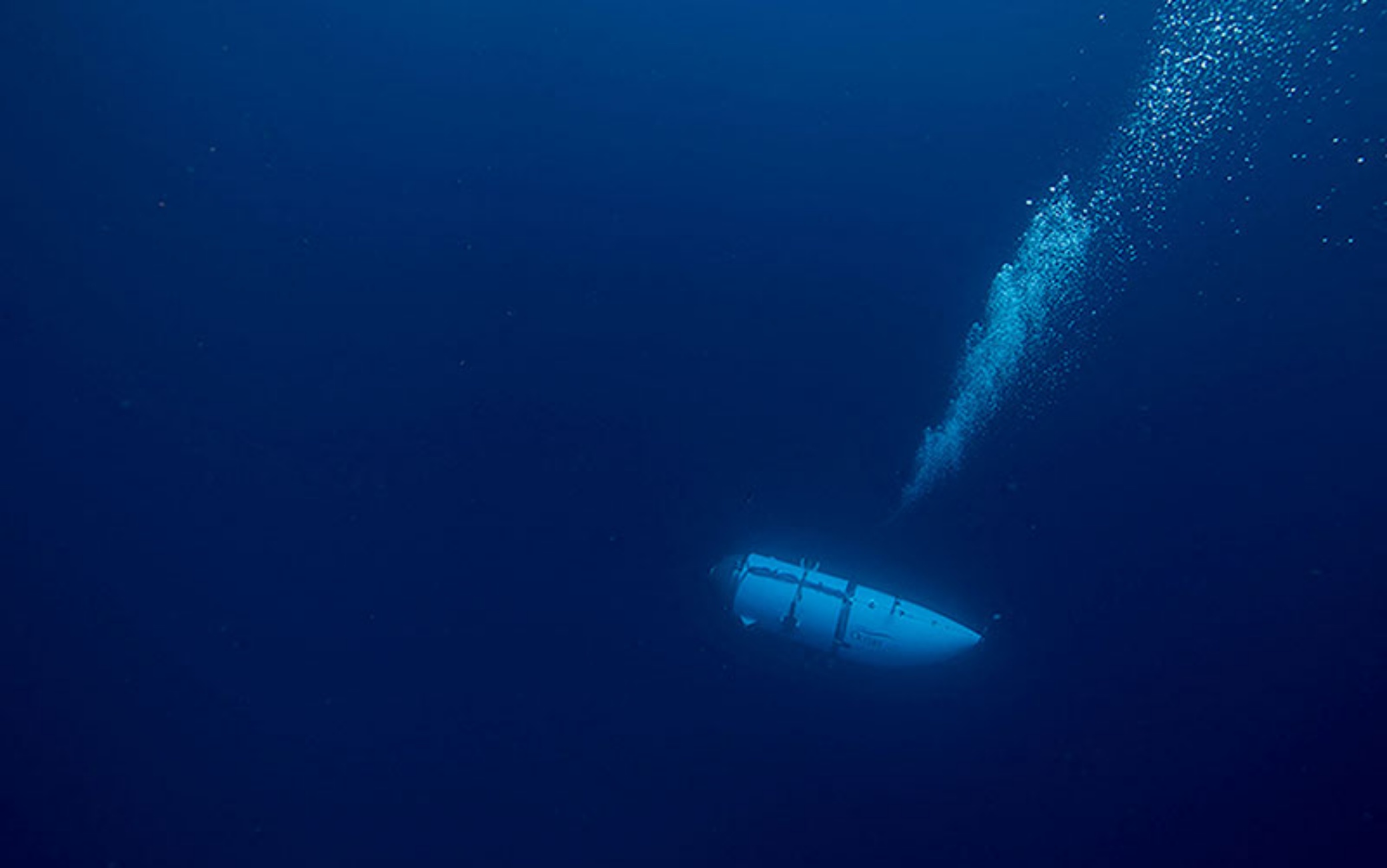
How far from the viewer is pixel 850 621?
737cm

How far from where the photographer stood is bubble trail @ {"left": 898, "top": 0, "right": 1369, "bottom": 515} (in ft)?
29.1

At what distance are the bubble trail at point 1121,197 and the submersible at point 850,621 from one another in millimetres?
2481

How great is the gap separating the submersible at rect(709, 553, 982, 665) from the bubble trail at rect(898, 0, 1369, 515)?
2481mm

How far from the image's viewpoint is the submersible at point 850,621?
739cm

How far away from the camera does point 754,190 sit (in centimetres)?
945

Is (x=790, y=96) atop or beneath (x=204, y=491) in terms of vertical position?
atop

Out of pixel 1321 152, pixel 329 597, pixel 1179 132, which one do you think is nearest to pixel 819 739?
pixel 329 597

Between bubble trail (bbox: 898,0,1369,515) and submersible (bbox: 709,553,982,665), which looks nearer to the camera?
submersible (bbox: 709,553,982,665)

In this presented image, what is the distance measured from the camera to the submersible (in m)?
7.39

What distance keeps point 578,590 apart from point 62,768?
648 centimetres

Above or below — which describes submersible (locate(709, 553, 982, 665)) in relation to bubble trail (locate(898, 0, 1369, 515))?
below

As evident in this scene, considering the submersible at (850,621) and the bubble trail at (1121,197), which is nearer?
the submersible at (850,621)

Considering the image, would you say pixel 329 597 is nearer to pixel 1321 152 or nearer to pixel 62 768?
pixel 62 768

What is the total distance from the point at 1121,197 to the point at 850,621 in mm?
7359
